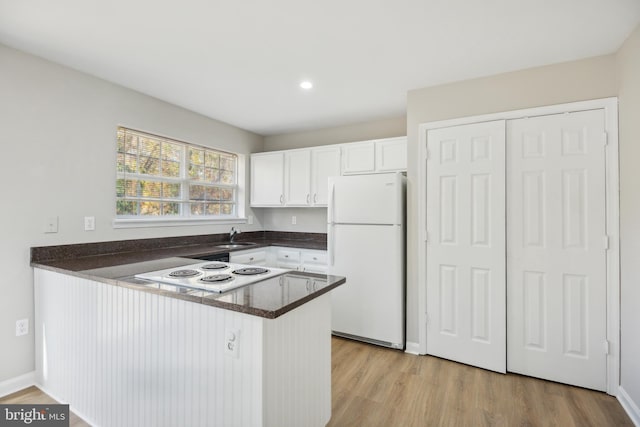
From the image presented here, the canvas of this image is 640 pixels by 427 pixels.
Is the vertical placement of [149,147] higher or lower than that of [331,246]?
higher

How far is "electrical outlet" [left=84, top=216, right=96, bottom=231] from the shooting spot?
2.53 meters

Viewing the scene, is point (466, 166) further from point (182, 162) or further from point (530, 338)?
point (182, 162)

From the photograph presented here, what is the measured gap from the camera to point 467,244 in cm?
259

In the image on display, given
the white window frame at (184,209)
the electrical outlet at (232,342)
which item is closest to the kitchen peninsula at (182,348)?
the electrical outlet at (232,342)

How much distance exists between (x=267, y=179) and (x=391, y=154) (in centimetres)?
176

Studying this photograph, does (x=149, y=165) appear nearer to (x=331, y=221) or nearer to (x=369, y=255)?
(x=331, y=221)

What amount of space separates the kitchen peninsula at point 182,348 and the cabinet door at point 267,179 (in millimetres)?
2208

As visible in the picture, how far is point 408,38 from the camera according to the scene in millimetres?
2000

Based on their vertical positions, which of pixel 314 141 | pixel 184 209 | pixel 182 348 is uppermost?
pixel 314 141

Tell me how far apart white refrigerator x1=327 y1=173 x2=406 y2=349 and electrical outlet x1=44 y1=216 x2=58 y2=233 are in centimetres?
231

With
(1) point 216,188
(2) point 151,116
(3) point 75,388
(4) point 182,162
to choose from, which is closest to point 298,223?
(1) point 216,188

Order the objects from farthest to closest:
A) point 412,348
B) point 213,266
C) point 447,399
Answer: point 412,348 < point 447,399 < point 213,266

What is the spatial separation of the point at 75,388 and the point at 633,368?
355 cm

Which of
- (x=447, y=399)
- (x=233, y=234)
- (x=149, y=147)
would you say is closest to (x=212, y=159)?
(x=149, y=147)
